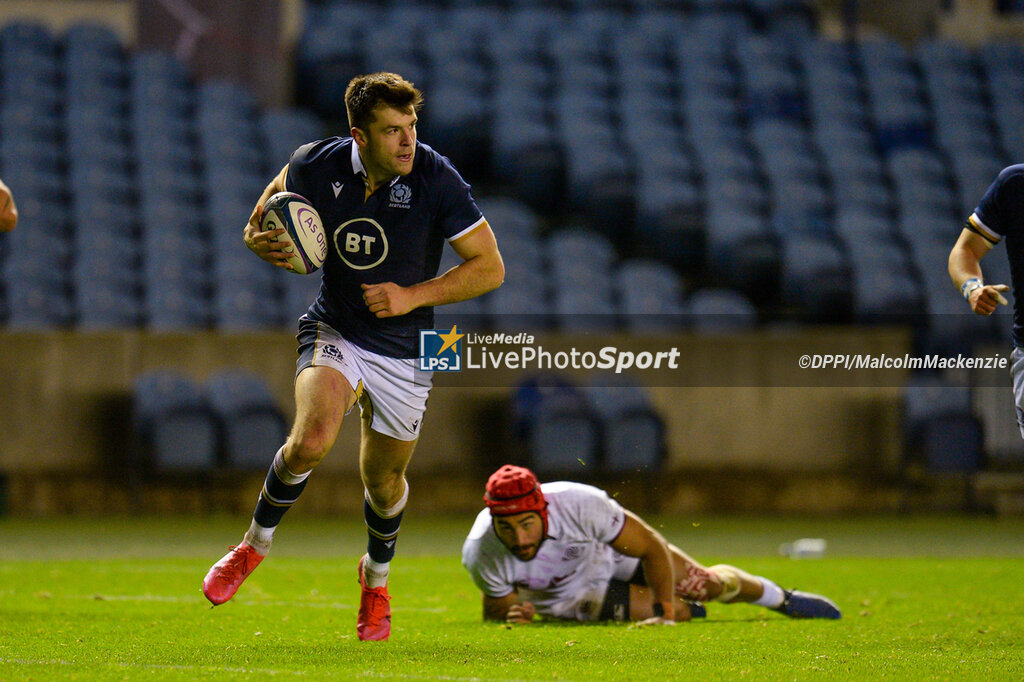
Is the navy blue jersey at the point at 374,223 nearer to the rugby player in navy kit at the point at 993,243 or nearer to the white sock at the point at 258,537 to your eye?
the white sock at the point at 258,537

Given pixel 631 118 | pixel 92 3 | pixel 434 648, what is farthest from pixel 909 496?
pixel 92 3

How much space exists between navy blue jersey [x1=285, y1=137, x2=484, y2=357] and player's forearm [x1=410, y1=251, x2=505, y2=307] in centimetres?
15

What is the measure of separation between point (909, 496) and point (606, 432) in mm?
3567

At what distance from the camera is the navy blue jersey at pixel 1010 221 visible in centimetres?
613

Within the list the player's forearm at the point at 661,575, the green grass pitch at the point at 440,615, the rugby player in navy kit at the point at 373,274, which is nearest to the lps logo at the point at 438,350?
the rugby player in navy kit at the point at 373,274

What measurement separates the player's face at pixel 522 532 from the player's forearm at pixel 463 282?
1351mm

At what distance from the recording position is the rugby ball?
226 inches

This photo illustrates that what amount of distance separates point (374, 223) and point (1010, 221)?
289 centimetres

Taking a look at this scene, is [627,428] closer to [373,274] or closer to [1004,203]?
[1004,203]

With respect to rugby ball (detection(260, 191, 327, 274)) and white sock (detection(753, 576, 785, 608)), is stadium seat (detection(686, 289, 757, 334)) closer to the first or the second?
white sock (detection(753, 576, 785, 608))

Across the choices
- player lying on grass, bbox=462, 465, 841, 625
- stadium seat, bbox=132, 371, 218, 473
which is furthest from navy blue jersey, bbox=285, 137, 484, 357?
stadium seat, bbox=132, 371, 218, 473

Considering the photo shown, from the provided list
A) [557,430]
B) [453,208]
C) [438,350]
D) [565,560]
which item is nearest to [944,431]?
[557,430]

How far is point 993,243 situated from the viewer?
636cm

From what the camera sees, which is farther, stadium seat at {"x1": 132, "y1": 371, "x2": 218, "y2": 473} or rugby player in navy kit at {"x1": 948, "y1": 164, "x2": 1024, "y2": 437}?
stadium seat at {"x1": 132, "y1": 371, "x2": 218, "y2": 473}
